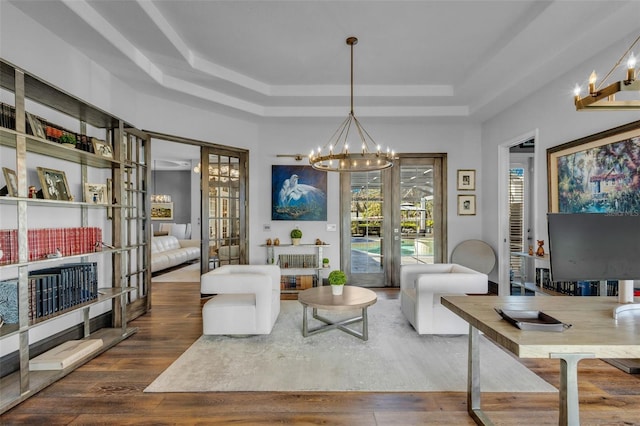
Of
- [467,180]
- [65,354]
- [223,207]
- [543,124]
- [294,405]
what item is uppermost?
[543,124]

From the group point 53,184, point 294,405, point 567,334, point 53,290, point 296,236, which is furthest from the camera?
point 296,236

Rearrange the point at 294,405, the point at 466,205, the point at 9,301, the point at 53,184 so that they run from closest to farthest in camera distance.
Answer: the point at 294,405
the point at 9,301
the point at 53,184
the point at 466,205

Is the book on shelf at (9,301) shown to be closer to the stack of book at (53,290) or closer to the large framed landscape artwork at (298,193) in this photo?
the stack of book at (53,290)

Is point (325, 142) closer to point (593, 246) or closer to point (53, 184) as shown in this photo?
point (53, 184)

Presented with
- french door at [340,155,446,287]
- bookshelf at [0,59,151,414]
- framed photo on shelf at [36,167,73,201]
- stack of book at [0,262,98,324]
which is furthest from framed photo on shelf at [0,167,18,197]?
french door at [340,155,446,287]

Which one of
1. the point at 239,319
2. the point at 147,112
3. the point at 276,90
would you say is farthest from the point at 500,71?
the point at 147,112

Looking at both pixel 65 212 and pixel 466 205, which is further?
pixel 466 205

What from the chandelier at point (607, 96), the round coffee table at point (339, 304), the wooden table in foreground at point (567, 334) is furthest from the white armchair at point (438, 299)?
the chandelier at point (607, 96)

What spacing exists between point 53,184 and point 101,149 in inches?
23.2

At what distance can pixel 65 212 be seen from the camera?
298 cm

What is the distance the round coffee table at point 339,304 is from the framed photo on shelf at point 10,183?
252 cm

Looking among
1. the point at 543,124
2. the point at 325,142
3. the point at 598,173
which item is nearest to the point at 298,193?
the point at 325,142

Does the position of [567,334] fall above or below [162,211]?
below

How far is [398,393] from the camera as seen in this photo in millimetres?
2256
